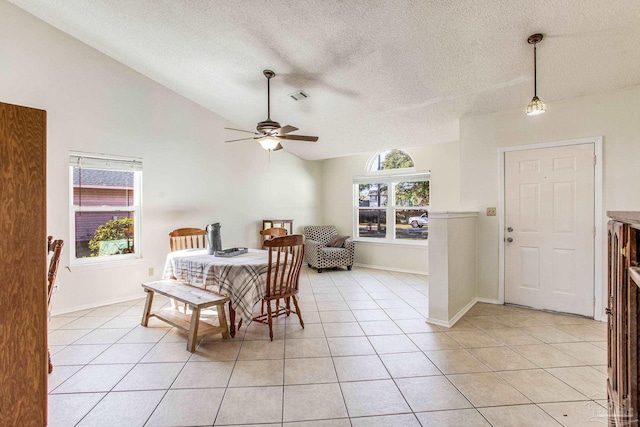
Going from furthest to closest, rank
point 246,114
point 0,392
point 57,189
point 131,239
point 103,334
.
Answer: point 246,114
point 131,239
point 57,189
point 103,334
point 0,392

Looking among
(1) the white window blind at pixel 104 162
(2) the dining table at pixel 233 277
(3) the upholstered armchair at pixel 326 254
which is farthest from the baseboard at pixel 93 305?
(3) the upholstered armchair at pixel 326 254

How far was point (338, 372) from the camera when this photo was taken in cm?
215

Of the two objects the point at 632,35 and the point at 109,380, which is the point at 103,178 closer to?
the point at 109,380

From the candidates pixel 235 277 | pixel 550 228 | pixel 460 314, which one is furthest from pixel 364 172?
pixel 235 277

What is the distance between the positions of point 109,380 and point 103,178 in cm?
273

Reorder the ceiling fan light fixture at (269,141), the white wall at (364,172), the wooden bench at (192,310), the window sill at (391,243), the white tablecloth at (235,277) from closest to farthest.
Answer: the wooden bench at (192,310), the white tablecloth at (235,277), the ceiling fan light fixture at (269,141), the white wall at (364,172), the window sill at (391,243)

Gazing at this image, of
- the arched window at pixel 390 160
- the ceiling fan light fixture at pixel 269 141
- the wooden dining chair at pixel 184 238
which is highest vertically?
the arched window at pixel 390 160

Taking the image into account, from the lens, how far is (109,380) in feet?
6.79

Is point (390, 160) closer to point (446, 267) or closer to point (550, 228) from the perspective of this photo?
point (550, 228)

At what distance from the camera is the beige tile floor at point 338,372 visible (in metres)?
1.71

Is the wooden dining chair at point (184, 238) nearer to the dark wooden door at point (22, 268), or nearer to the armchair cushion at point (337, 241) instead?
the dark wooden door at point (22, 268)

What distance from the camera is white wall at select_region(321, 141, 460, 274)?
16.7ft

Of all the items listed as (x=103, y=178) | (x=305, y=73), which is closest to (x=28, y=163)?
(x=305, y=73)

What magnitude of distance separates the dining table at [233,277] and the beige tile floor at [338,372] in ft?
1.19
